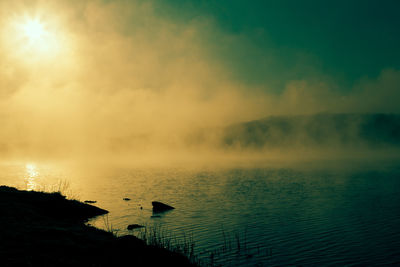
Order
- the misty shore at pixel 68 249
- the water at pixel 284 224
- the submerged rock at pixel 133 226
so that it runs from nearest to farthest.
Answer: the misty shore at pixel 68 249, the water at pixel 284 224, the submerged rock at pixel 133 226

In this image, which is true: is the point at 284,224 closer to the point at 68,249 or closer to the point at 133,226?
the point at 133,226

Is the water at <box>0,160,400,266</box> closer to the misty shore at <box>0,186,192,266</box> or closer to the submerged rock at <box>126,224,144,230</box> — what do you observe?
the submerged rock at <box>126,224,144,230</box>

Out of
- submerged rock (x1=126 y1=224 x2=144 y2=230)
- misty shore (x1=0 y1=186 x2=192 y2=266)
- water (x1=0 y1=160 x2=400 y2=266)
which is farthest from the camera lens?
submerged rock (x1=126 y1=224 x2=144 y2=230)

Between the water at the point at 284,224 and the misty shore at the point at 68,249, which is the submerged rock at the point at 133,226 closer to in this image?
the water at the point at 284,224

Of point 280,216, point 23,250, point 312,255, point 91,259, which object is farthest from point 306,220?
point 23,250

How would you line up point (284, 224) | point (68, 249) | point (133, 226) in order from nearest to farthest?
point (68, 249) → point (133, 226) → point (284, 224)

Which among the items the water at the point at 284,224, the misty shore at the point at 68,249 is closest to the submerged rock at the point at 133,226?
the water at the point at 284,224

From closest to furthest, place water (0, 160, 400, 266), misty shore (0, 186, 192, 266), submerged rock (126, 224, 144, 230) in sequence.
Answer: misty shore (0, 186, 192, 266) < water (0, 160, 400, 266) < submerged rock (126, 224, 144, 230)

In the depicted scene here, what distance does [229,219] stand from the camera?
3788 centimetres

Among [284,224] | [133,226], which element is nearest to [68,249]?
[133,226]

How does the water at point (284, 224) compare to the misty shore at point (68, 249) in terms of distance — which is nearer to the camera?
the misty shore at point (68, 249)

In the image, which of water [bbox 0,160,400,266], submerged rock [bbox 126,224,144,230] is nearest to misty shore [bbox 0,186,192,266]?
water [bbox 0,160,400,266]

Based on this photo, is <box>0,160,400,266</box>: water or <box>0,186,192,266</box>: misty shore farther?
<box>0,160,400,266</box>: water

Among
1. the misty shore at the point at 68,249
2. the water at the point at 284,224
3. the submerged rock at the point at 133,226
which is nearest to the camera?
the misty shore at the point at 68,249
